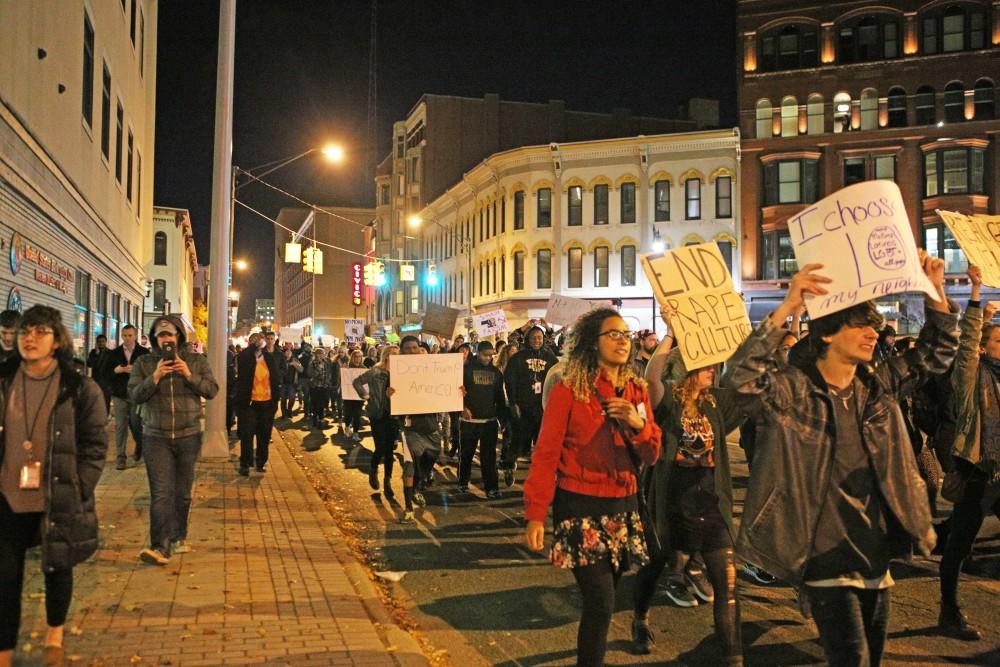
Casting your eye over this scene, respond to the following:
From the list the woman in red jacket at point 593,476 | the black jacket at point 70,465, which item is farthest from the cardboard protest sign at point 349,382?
the woman in red jacket at point 593,476

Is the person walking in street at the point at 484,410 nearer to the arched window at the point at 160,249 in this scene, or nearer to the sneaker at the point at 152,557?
the sneaker at the point at 152,557

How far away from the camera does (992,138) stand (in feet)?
124

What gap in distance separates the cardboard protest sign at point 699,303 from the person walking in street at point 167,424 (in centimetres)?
393

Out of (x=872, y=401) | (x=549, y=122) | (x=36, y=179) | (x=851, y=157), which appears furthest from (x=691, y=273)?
(x=549, y=122)

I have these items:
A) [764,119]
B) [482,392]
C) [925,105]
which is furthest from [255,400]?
[925,105]

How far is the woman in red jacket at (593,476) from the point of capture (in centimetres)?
422

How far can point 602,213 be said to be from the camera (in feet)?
144

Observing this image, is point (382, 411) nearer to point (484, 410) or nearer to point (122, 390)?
point (484, 410)

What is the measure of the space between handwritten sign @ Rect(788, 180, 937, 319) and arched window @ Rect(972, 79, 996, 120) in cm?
3962

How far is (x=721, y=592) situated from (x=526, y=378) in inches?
274

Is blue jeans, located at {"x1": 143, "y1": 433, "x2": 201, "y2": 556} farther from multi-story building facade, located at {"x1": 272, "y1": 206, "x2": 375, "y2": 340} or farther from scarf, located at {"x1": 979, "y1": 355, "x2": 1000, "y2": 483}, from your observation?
multi-story building facade, located at {"x1": 272, "y1": 206, "x2": 375, "y2": 340}

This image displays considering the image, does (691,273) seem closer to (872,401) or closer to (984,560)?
(872,401)

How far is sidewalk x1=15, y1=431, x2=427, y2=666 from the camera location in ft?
16.7

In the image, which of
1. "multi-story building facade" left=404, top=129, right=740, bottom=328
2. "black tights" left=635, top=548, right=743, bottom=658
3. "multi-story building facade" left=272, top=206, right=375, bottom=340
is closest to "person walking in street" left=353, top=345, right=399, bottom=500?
"black tights" left=635, top=548, right=743, bottom=658
